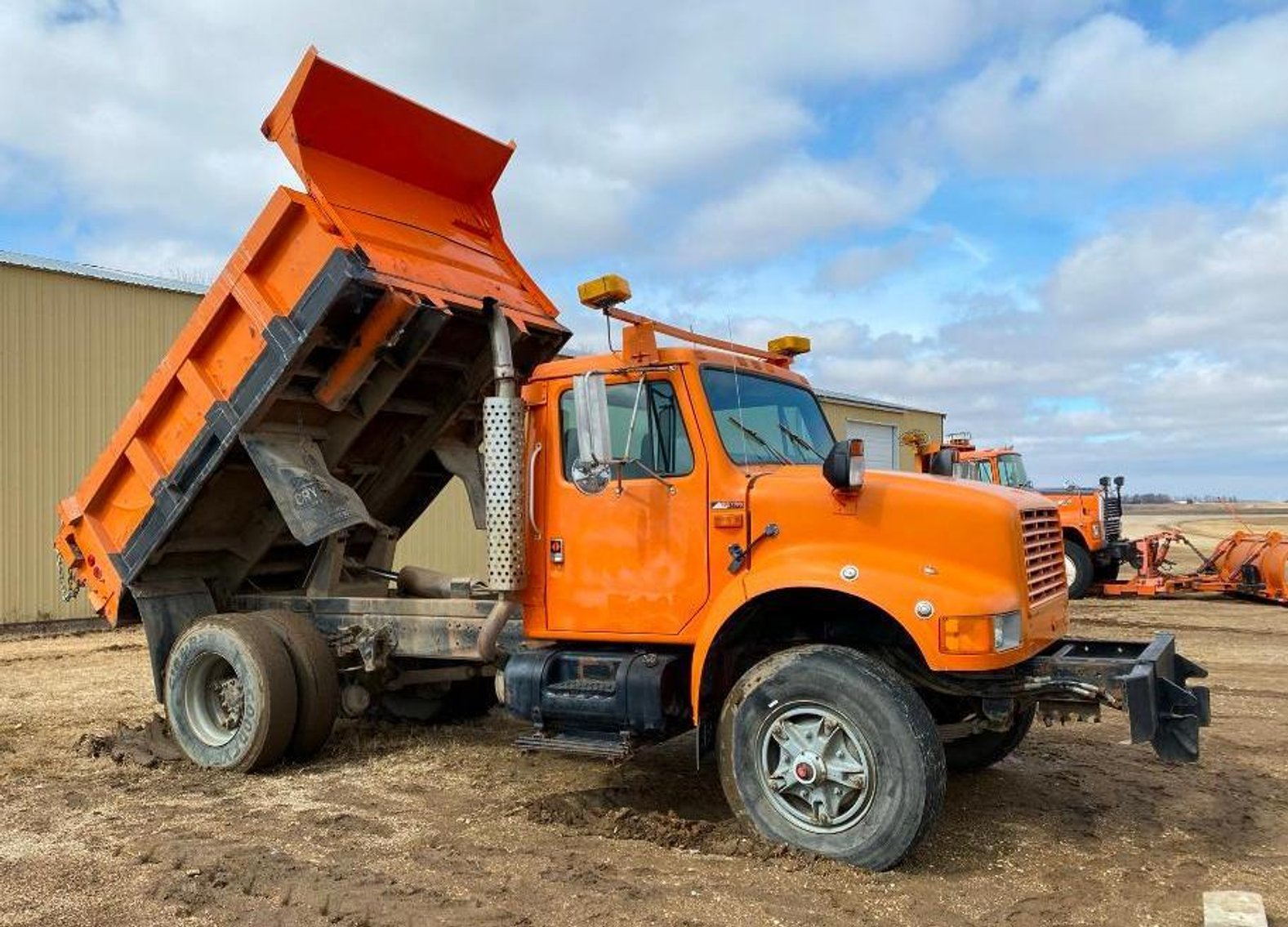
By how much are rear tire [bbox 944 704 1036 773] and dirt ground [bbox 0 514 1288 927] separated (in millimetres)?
116

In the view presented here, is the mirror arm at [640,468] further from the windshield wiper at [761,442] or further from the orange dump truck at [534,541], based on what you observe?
the windshield wiper at [761,442]

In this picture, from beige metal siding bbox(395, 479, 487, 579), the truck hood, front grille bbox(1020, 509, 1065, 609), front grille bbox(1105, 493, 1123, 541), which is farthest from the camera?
front grille bbox(1105, 493, 1123, 541)

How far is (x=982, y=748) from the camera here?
6223mm

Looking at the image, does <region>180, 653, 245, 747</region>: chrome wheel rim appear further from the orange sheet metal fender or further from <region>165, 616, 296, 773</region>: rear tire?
the orange sheet metal fender

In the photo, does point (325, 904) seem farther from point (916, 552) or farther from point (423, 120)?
point (423, 120)

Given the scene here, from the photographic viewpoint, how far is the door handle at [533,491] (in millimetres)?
5711

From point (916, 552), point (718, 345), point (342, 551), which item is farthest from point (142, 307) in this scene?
point (916, 552)

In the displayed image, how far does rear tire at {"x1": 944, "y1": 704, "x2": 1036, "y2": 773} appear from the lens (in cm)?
611

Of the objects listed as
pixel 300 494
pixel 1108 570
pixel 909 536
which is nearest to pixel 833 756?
pixel 909 536

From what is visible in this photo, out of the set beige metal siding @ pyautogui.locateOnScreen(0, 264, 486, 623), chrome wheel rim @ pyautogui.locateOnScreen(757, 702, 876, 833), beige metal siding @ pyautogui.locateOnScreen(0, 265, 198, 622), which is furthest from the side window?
beige metal siding @ pyautogui.locateOnScreen(0, 265, 198, 622)

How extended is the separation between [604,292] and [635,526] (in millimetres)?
1174

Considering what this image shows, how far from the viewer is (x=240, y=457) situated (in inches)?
258

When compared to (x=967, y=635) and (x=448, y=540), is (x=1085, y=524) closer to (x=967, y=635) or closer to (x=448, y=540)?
(x=448, y=540)

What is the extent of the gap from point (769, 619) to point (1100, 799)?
7.11 ft
